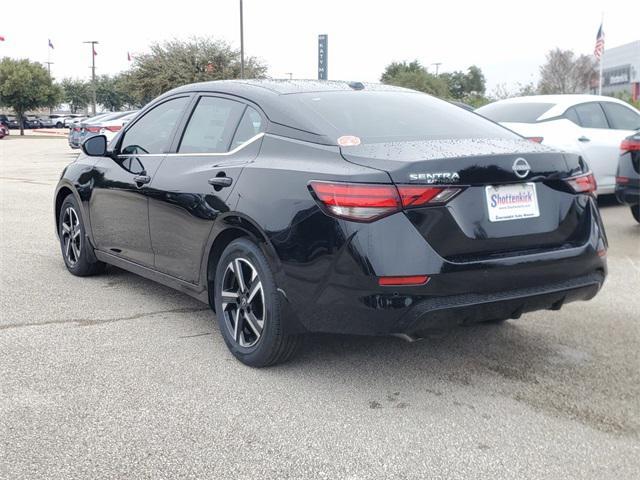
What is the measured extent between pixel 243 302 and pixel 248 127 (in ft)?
3.34

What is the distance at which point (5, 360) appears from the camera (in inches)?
163

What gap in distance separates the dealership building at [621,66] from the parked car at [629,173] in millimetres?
77857

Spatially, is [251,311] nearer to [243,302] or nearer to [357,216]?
[243,302]

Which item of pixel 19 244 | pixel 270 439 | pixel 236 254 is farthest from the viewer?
pixel 19 244

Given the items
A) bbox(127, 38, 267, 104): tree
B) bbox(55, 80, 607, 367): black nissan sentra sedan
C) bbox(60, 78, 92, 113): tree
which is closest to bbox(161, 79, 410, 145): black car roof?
bbox(55, 80, 607, 367): black nissan sentra sedan

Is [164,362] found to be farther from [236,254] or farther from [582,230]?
[582,230]

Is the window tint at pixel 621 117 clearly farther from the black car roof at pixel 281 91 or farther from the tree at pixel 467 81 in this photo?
the tree at pixel 467 81

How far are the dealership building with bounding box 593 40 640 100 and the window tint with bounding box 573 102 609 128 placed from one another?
7569 cm

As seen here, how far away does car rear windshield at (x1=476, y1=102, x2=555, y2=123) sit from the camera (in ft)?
32.5

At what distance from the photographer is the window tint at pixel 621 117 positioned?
10359 mm

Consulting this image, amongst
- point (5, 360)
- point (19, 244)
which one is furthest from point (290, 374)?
point (19, 244)

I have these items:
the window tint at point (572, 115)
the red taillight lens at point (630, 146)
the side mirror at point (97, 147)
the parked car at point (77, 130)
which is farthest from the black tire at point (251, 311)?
the parked car at point (77, 130)

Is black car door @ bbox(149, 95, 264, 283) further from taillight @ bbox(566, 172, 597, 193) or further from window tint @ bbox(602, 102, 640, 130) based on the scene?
window tint @ bbox(602, 102, 640, 130)

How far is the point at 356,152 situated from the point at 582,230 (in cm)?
128
